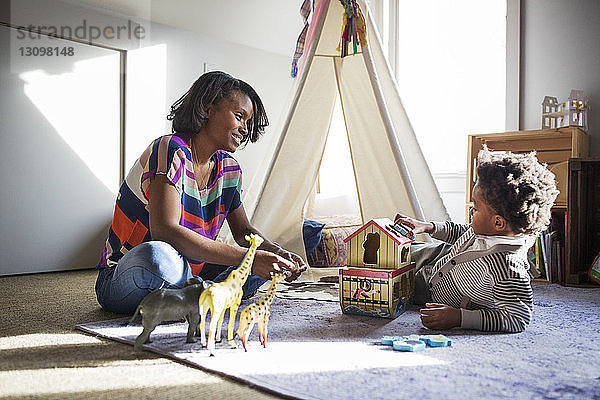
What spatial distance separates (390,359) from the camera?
1.24m

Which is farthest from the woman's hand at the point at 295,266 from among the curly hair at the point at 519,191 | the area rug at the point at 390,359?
the curly hair at the point at 519,191

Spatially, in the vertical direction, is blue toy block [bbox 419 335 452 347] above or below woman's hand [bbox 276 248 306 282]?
below

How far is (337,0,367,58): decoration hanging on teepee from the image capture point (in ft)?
8.57

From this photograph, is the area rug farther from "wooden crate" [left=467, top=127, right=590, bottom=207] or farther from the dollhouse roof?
"wooden crate" [left=467, top=127, right=590, bottom=207]

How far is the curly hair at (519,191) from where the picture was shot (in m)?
1.59

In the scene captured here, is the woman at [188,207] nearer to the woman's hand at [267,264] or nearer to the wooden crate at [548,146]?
the woman's hand at [267,264]

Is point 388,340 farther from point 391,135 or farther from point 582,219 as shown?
point 582,219

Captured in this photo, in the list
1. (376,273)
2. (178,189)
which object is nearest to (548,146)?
(376,273)

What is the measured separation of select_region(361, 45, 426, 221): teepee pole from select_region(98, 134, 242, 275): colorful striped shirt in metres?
0.90

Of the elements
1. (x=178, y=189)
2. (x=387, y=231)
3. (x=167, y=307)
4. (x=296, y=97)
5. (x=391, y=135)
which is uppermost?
(x=296, y=97)

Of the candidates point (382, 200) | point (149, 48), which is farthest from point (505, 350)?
point (149, 48)

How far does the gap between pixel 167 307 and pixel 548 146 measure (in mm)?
2564

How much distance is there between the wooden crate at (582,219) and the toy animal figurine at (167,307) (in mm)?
2040

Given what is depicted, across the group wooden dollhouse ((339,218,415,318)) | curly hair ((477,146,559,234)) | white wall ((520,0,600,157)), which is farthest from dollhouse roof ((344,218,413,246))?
white wall ((520,0,600,157))
